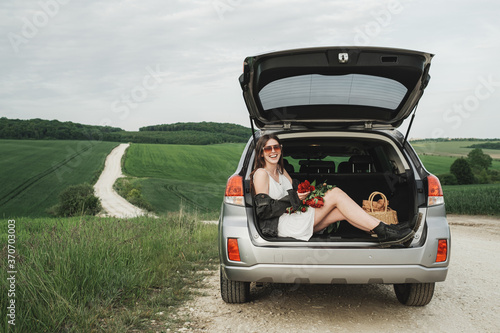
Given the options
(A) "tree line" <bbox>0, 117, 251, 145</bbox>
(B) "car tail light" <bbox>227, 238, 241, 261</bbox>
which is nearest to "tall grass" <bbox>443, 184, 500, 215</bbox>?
(B) "car tail light" <bbox>227, 238, 241, 261</bbox>

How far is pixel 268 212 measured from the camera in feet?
11.6

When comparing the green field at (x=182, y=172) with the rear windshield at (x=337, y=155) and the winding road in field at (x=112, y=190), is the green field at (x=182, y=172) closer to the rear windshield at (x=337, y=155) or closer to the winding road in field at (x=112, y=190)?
the winding road in field at (x=112, y=190)

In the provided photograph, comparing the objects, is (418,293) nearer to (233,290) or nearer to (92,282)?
(233,290)

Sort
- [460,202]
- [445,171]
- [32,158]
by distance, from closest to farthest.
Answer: [460,202] < [445,171] < [32,158]

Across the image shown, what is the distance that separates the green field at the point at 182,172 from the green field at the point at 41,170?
6042mm

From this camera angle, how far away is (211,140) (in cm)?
9050

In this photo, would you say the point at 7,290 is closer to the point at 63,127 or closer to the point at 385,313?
the point at 385,313

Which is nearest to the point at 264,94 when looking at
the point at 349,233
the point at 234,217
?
the point at 234,217

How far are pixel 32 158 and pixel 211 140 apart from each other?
125 ft

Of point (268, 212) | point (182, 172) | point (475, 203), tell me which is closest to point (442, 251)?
point (268, 212)

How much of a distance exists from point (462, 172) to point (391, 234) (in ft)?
165

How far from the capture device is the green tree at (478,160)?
5006 centimetres

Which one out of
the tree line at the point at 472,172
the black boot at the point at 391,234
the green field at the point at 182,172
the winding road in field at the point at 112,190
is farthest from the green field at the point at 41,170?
the tree line at the point at 472,172

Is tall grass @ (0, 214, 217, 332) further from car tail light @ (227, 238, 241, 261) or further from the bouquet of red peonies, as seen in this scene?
the bouquet of red peonies
